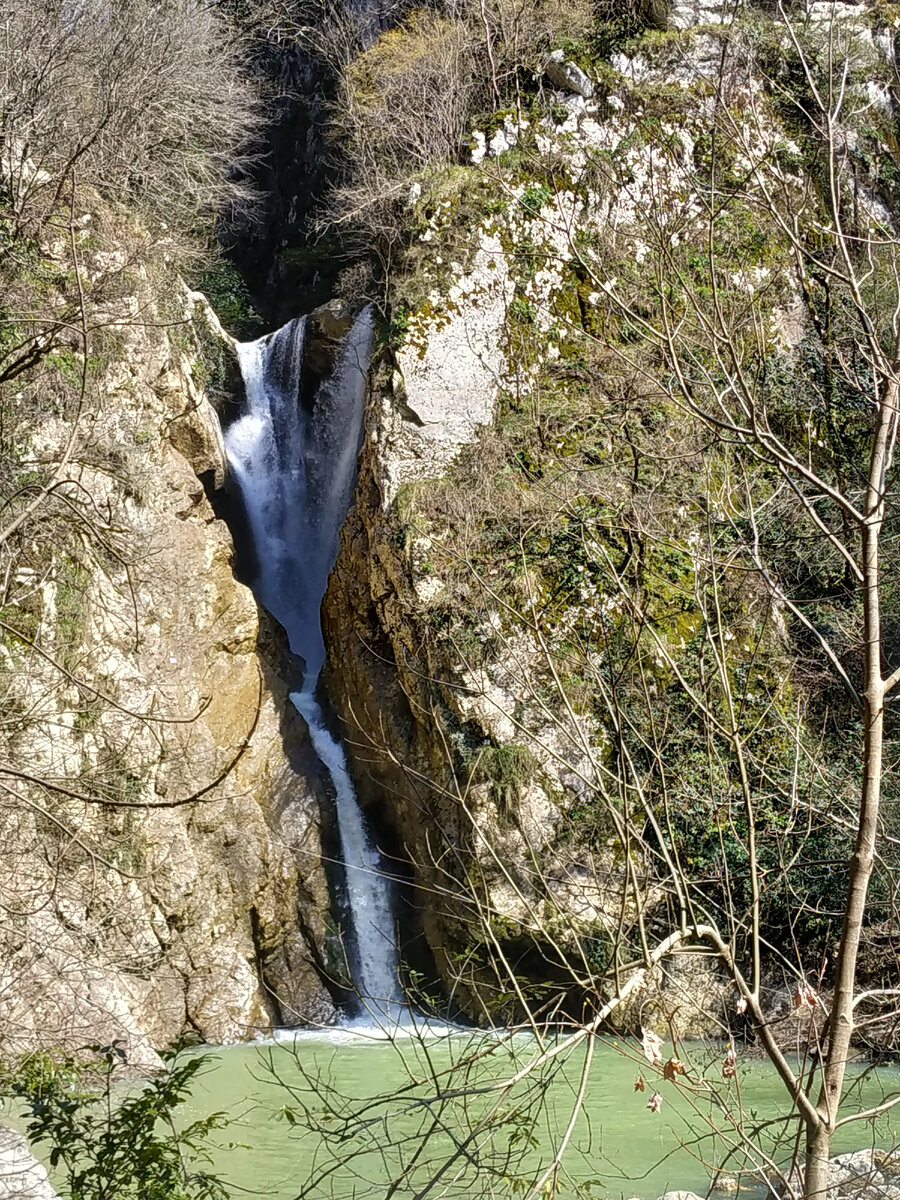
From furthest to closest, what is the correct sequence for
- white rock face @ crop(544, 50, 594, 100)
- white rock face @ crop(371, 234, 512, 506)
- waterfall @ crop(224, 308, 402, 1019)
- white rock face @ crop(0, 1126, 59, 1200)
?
waterfall @ crop(224, 308, 402, 1019), white rock face @ crop(544, 50, 594, 100), white rock face @ crop(371, 234, 512, 506), white rock face @ crop(0, 1126, 59, 1200)

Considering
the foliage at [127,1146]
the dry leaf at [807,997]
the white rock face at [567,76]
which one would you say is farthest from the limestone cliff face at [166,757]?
the white rock face at [567,76]

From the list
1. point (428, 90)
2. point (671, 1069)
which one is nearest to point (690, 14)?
point (428, 90)

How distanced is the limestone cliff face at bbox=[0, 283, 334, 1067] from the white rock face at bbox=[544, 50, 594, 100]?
6.15m

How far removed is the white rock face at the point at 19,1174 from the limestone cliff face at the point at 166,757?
286 cm

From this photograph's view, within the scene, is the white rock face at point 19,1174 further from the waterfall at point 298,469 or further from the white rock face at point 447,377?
the waterfall at point 298,469

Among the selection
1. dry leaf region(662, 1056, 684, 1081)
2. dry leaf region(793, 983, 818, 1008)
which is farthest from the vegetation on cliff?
dry leaf region(662, 1056, 684, 1081)

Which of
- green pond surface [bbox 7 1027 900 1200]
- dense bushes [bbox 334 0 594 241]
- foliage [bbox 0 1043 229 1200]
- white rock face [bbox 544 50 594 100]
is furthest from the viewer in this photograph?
white rock face [bbox 544 50 594 100]

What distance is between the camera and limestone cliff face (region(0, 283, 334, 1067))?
7.93 meters

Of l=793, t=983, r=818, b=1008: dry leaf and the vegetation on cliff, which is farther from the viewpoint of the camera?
the vegetation on cliff

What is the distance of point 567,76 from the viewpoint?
46.8 ft

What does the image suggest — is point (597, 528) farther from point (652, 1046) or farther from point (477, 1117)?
point (652, 1046)

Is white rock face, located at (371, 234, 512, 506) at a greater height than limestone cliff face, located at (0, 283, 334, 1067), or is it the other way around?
white rock face, located at (371, 234, 512, 506)

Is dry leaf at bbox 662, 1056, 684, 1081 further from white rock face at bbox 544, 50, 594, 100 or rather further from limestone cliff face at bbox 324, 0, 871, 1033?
white rock face at bbox 544, 50, 594, 100

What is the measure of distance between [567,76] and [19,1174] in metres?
14.4
